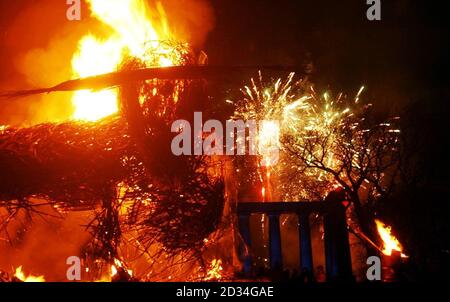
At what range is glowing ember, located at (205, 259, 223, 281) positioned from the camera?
254 inches

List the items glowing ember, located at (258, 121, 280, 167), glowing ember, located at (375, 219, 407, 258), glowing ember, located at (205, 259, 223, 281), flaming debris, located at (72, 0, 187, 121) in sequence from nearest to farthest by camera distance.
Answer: glowing ember, located at (205, 259, 223, 281) → flaming debris, located at (72, 0, 187, 121) → glowing ember, located at (375, 219, 407, 258) → glowing ember, located at (258, 121, 280, 167)

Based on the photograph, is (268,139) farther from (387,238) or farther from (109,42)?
(109,42)

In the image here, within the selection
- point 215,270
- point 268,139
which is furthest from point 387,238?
point 215,270

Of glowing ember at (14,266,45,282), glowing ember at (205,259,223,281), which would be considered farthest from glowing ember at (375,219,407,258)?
glowing ember at (14,266,45,282)

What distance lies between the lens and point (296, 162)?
23156 millimetres

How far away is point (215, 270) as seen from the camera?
21.4 feet

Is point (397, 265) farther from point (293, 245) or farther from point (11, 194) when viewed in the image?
point (293, 245)

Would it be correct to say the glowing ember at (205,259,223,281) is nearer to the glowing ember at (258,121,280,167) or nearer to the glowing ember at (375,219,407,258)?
the glowing ember at (258,121,280,167)

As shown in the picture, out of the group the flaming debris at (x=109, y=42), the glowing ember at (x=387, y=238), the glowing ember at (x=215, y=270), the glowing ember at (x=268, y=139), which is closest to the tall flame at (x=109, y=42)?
the flaming debris at (x=109, y=42)

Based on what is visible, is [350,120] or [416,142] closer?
[350,120]

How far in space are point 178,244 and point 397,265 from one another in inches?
192

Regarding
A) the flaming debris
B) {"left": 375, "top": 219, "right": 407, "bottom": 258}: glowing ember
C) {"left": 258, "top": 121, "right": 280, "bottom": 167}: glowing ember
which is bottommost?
{"left": 375, "top": 219, "right": 407, "bottom": 258}: glowing ember

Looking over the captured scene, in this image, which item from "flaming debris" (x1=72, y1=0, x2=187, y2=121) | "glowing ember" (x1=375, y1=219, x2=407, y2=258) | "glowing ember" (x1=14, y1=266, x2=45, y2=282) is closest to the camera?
"flaming debris" (x1=72, y1=0, x2=187, y2=121)

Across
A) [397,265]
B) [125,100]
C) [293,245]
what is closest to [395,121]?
[293,245]
